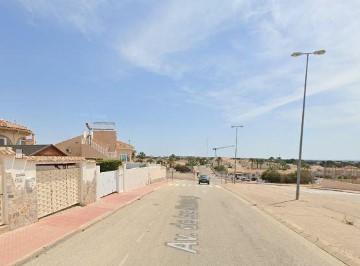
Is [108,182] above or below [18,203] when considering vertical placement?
below

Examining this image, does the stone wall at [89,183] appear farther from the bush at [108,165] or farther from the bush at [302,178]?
the bush at [302,178]

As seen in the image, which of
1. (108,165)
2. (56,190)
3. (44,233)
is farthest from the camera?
(108,165)

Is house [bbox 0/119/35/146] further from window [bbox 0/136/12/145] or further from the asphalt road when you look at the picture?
the asphalt road

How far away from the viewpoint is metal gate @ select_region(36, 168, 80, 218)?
54.0 feet

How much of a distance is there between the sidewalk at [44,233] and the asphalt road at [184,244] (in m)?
0.31

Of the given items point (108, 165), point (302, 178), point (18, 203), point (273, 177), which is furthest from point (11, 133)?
point (273, 177)

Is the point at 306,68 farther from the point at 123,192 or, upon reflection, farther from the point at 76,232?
the point at 76,232

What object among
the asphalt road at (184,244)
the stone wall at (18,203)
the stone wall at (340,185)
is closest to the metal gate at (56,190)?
the stone wall at (18,203)

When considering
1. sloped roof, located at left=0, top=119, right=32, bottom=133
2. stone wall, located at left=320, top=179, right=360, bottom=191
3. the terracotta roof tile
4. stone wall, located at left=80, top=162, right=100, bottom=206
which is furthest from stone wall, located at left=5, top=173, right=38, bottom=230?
stone wall, located at left=320, top=179, right=360, bottom=191

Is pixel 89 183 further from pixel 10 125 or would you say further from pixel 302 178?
pixel 302 178

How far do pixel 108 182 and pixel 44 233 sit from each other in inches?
612

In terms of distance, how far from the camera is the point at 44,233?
13.6m

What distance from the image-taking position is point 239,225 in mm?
17203

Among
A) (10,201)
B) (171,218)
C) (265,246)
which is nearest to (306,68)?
(171,218)
